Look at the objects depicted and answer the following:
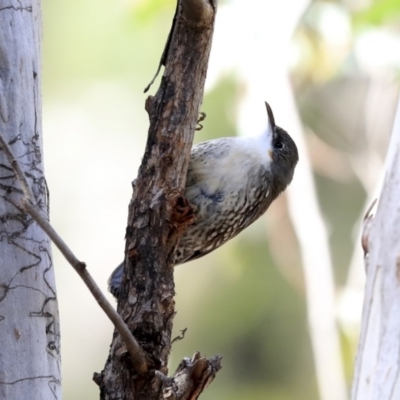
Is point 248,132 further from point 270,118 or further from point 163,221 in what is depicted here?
point 163,221

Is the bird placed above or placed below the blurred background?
below

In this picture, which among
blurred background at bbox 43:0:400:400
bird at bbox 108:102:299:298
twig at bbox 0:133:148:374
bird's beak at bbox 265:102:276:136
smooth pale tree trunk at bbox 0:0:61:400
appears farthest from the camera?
blurred background at bbox 43:0:400:400

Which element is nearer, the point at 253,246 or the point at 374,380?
the point at 374,380

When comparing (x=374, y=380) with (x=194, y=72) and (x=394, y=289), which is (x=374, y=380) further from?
(x=194, y=72)

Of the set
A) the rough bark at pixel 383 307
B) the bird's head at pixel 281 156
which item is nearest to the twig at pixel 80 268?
the rough bark at pixel 383 307

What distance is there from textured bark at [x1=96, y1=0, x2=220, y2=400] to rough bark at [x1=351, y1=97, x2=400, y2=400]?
36.8 inches

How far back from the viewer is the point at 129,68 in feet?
27.8

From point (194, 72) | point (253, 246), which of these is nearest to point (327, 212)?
point (253, 246)

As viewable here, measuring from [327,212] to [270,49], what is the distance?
349 centimetres

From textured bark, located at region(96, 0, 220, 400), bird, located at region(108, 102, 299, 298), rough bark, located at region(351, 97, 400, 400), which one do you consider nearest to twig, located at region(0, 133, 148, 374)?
textured bark, located at region(96, 0, 220, 400)

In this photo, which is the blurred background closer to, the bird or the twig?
the bird

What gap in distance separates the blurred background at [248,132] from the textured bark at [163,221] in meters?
1.72

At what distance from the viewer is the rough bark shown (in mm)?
1280

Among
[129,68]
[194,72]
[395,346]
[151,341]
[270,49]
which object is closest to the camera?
[395,346]
